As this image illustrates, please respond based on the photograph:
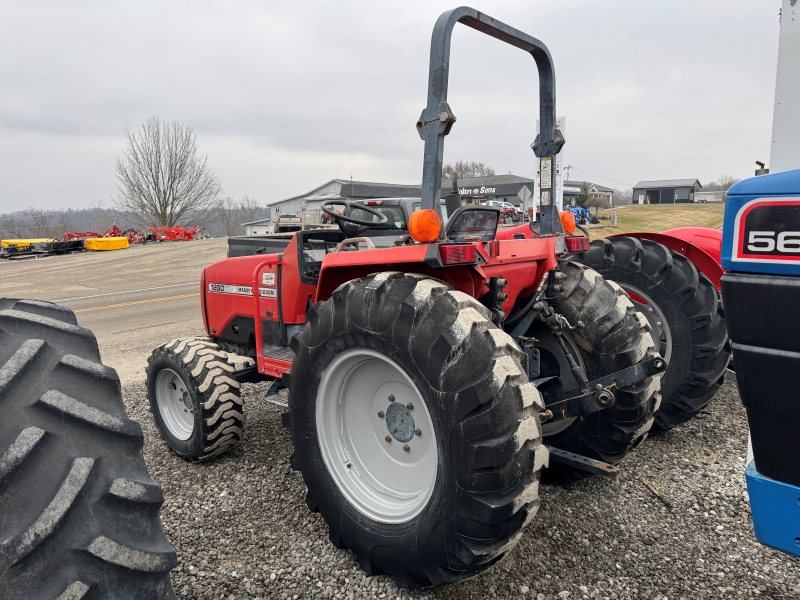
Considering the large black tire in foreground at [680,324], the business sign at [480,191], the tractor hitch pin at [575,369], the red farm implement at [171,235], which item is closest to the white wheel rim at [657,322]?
the large black tire in foreground at [680,324]

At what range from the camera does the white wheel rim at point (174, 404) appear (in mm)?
3811

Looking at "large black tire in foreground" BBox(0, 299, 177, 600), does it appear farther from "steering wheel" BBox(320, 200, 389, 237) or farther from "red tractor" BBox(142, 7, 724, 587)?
"steering wheel" BBox(320, 200, 389, 237)

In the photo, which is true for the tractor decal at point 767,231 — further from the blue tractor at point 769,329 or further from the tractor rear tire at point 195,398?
the tractor rear tire at point 195,398

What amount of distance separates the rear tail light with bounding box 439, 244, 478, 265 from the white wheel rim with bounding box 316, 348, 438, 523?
19.6 inches

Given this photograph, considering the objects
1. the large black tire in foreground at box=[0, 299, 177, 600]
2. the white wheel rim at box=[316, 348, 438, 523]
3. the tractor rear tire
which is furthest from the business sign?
the large black tire in foreground at box=[0, 299, 177, 600]

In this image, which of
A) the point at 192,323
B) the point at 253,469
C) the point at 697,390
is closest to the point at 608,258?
the point at 697,390

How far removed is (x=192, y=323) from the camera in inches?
350

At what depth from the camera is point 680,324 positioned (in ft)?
12.5

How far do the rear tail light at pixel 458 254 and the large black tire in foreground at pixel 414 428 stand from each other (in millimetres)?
106

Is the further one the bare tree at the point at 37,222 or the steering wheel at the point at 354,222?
the bare tree at the point at 37,222

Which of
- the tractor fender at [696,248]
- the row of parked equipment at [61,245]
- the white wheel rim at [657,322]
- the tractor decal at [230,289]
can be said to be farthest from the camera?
the row of parked equipment at [61,245]

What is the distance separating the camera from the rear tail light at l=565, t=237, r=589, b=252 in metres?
3.11

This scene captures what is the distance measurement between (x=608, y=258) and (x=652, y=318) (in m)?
0.53

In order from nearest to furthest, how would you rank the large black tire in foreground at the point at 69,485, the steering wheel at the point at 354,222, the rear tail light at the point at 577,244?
the large black tire in foreground at the point at 69,485
the rear tail light at the point at 577,244
the steering wheel at the point at 354,222
